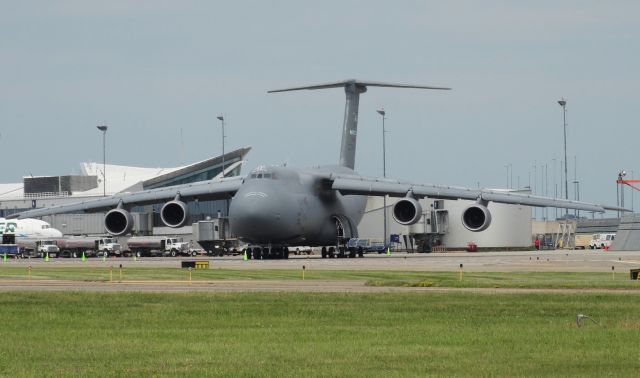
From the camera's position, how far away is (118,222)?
68125 millimetres

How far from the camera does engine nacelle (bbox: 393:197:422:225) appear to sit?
217ft

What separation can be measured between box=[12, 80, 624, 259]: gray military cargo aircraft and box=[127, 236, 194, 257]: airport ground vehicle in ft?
64.1

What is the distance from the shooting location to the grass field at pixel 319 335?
16297 millimetres

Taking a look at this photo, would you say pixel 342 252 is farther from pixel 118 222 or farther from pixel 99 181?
pixel 99 181

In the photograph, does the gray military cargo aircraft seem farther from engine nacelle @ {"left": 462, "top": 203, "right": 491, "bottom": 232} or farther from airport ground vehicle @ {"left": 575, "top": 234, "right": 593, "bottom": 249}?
airport ground vehicle @ {"left": 575, "top": 234, "right": 593, "bottom": 249}

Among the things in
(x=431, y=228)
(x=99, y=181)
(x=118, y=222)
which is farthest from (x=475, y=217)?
(x=99, y=181)

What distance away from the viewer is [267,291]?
32188mm

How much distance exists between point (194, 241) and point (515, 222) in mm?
27620

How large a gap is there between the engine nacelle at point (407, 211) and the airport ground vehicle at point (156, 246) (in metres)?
30.6

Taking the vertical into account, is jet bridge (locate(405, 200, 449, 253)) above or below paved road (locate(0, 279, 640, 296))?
above

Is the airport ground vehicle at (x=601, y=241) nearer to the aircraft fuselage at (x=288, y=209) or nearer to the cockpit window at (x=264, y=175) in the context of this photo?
the aircraft fuselage at (x=288, y=209)

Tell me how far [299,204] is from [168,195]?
10534 millimetres

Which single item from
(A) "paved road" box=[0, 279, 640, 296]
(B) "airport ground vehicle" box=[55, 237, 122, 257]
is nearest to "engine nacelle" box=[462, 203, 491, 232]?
(A) "paved road" box=[0, 279, 640, 296]

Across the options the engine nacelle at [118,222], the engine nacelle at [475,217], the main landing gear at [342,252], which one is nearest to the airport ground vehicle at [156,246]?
the main landing gear at [342,252]
